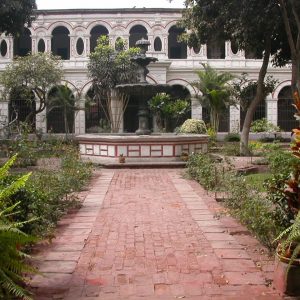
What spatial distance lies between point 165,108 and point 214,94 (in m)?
2.84

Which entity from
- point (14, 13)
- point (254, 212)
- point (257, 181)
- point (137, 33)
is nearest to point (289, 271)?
point (254, 212)

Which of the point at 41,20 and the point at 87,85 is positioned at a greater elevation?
the point at 41,20

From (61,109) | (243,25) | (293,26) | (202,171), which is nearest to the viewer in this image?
(202,171)

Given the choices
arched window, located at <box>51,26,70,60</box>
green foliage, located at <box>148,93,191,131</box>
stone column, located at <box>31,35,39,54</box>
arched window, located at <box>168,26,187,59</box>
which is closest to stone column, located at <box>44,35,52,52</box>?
stone column, located at <box>31,35,39,54</box>

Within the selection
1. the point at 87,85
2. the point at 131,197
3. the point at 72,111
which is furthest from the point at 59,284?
the point at 87,85

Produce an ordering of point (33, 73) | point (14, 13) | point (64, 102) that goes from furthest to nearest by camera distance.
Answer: point (64, 102), point (33, 73), point (14, 13)

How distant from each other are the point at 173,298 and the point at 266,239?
1751 mm

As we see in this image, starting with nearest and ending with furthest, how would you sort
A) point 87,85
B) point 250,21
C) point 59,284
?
point 59,284 → point 250,21 → point 87,85

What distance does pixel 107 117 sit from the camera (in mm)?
→ 28375

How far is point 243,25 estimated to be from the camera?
46.9 feet

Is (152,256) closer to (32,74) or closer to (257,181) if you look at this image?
(257,181)

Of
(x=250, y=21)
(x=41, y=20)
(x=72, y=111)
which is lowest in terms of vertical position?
(x=72, y=111)

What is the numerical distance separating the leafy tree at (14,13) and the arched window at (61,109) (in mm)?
6930

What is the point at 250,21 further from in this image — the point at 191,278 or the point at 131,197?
the point at 191,278
